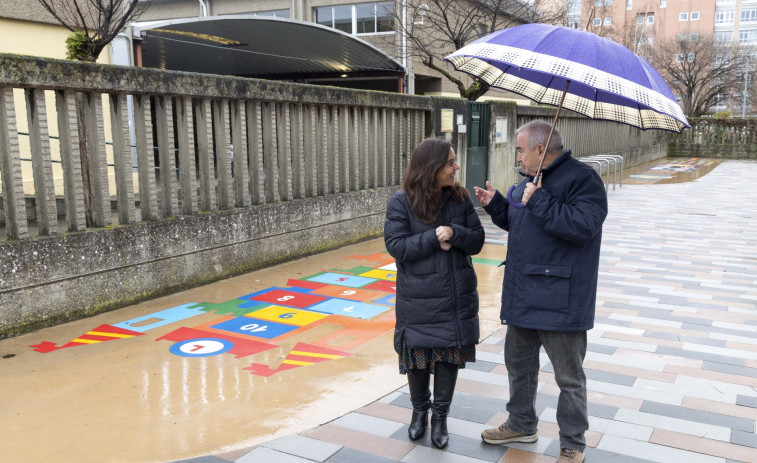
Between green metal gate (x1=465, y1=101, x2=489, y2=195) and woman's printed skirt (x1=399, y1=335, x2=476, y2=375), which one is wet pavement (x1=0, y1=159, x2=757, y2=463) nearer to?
woman's printed skirt (x1=399, y1=335, x2=476, y2=375)

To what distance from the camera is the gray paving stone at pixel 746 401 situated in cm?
394

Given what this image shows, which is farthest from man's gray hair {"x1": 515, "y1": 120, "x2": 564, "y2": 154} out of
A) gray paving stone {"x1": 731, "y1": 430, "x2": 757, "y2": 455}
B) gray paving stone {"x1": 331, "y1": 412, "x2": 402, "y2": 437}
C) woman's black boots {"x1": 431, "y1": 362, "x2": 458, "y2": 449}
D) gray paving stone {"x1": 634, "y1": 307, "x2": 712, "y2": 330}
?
gray paving stone {"x1": 634, "y1": 307, "x2": 712, "y2": 330}

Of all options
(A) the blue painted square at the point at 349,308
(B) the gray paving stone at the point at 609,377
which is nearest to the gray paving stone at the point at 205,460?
(B) the gray paving stone at the point at 609,377

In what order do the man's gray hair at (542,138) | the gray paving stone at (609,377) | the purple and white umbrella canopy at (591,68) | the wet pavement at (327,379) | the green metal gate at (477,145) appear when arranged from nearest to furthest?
the purple and white umbrella canopy at (591,68)
the man's gray hair at (542,138)
the wet pavement at (327,379)
the gray paving stone at (609,377)
the green metal gate at (477,145)

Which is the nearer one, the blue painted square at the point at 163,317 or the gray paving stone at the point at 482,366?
the gray paving stone at the point at 482,366

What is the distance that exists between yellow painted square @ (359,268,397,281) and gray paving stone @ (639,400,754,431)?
358 cm

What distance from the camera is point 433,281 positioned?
10.6ft

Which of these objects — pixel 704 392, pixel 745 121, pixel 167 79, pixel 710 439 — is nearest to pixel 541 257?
pixel 710 439

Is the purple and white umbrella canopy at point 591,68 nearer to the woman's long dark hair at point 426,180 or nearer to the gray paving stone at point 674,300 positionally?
the woman's long dark hair at point 426,180

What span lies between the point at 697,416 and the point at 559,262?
1.49m

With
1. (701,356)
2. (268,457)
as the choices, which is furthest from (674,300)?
(268,457)

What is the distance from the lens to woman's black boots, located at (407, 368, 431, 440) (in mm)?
3393

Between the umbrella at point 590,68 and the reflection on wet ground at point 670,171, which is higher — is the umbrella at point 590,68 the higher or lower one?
the higher one

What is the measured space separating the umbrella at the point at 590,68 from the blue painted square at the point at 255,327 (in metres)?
2.61
